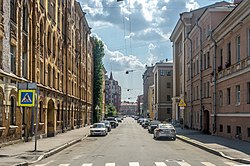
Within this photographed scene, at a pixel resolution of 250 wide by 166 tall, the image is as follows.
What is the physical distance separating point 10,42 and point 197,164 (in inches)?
529

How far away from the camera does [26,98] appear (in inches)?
818

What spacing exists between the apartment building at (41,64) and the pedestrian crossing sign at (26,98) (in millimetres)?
1360

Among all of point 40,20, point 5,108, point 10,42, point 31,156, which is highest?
point 40,20

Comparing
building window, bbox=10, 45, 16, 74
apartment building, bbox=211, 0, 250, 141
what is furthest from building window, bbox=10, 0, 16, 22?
apartment building, bbox=211, 0, 250, 141

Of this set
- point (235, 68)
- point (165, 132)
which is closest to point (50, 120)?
point (165, 132)

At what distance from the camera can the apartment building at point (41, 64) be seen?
24703 millimetres

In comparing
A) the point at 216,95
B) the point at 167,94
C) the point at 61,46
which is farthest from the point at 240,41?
the point at 167,94

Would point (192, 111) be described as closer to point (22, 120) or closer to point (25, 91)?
point (22, 120)

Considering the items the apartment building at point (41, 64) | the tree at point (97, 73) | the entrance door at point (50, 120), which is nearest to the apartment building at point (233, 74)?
the apartment building at point (41, 64)

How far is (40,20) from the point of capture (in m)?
33.7

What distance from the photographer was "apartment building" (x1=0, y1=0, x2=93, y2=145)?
24.7m

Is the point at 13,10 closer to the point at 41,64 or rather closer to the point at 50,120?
the point at 41,64

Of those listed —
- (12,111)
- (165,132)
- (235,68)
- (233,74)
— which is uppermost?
(235,68)

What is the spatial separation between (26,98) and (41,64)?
13.8 meters
